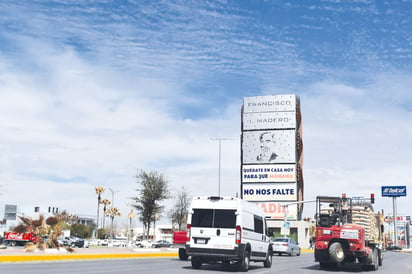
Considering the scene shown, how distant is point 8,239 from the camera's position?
55719 mm

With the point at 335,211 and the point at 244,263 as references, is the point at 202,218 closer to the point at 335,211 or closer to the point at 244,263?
the point at 244,263

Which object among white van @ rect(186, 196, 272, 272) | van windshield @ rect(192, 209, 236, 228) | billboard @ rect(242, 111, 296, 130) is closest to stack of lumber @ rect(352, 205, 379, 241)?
white van @ rect(186, 196, 272, 272)

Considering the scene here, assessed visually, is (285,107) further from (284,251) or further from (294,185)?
(284,251)

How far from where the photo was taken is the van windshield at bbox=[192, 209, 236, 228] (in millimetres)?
18922

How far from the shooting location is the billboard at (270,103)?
313ft

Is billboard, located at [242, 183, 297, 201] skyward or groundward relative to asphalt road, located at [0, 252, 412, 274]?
skyward

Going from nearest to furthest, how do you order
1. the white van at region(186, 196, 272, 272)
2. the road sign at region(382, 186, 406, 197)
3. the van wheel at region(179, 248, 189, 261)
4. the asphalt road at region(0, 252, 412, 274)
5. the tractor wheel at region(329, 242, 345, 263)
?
the asphalt road at region(0, 252, 412, 274) < the white van at region(186, 196, 272, 272) < the tractor wheel at region(329, 242, 345, 263) < the van wheel at region(179, 248, 189, 261) < the road sign at region(382, 186, 406, 197)

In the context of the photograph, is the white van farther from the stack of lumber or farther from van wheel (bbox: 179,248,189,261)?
van wheel (bbox: 179,248,189,261)

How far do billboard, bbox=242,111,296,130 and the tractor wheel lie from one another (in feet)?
248

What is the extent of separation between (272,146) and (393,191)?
3335cm

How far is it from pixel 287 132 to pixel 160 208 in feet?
147

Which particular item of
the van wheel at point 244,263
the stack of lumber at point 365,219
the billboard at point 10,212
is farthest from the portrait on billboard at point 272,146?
the van wheel at point 244,263

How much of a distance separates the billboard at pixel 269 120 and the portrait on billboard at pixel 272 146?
948 mm

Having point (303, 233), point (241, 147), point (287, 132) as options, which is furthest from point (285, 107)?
point (303, 233)
